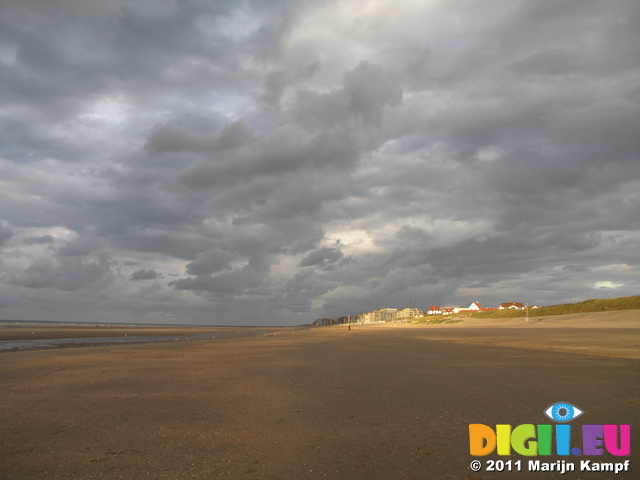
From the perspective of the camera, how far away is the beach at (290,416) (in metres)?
6.21

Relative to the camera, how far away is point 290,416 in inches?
360

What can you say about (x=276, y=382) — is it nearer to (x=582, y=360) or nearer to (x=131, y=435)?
(x=131, y=435)

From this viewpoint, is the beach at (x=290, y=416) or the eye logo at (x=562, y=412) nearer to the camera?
the beach at (x=290, y=416)

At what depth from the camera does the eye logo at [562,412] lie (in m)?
8.34

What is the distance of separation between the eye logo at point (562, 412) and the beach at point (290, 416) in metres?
0.21

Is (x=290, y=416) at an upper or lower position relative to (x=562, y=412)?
lower

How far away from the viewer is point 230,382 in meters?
14.0

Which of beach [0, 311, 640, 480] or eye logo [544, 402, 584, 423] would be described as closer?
beach [0, 311, 640, 480]

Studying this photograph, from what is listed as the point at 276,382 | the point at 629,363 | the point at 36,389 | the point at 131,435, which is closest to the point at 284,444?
the point at 131,435

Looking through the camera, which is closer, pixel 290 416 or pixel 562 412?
pixel 562 412

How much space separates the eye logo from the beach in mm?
210

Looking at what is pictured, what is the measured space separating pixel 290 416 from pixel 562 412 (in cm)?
610

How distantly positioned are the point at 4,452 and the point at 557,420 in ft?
35.0

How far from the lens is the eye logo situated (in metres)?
8.34
